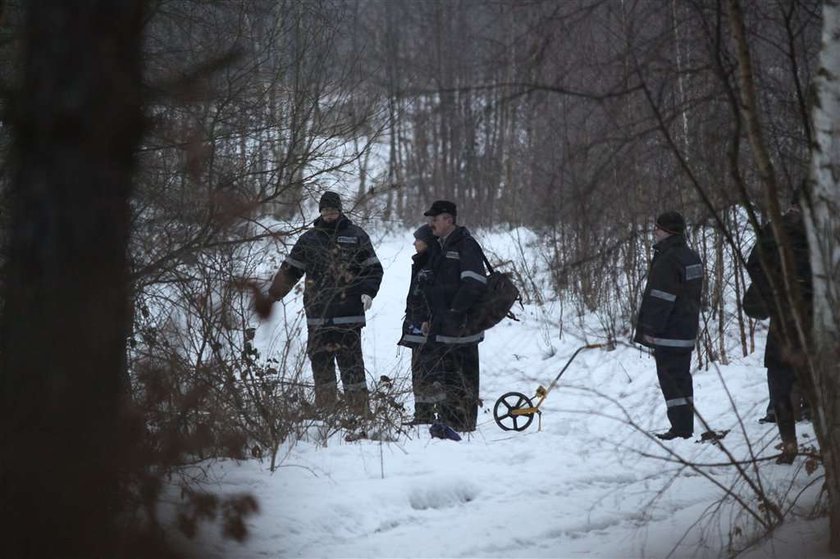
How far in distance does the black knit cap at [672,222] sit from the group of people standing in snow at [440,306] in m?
0.01

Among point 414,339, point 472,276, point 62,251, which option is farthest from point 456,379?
point 62,251

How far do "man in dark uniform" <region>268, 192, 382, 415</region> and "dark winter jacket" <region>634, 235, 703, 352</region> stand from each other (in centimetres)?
229

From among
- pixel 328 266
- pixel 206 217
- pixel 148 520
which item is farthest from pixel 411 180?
pixel 148 520

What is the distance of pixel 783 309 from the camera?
485cm

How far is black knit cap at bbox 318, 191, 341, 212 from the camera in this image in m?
8.62

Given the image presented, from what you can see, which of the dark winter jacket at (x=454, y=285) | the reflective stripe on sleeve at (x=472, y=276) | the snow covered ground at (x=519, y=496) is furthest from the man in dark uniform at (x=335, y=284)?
the reflective stripe on sleeve at (x=472, y=276)

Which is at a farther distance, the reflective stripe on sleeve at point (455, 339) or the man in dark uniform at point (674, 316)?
the reflective stripe on sleeve at point (455, 339)

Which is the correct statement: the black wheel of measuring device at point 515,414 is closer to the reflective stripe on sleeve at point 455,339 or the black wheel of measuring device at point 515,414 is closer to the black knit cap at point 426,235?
the reflective stripe on sleeve at point 455,339

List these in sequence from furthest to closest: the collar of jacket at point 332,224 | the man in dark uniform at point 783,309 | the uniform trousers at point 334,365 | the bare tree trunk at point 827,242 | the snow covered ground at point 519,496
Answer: the collar of jacket at point 332,224 < the uniform trousers at point 334,365 < the snow covered ground at point 519,496 < the man in dark uniform at point 783,309 < the bare tree trunk at point 827,242

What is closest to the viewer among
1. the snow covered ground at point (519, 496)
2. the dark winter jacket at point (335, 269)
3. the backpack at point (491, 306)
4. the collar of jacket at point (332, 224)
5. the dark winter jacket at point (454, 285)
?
the snow covered ground at point (519, 496)

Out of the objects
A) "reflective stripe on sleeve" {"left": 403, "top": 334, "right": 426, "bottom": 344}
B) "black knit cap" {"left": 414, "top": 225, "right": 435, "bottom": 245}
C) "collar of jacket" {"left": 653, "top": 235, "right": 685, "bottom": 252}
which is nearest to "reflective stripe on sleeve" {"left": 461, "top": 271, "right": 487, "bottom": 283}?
"black knit cap" {"left": 414, "top": 225, "right": 435, "bottom": 245}

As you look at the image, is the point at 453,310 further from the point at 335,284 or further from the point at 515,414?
the point at 335,284

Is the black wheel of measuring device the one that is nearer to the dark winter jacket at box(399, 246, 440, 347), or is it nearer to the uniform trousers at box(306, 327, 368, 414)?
the dark winter jacket at box(399, 246, 440, 347)

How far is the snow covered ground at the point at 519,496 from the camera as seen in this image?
509cm
